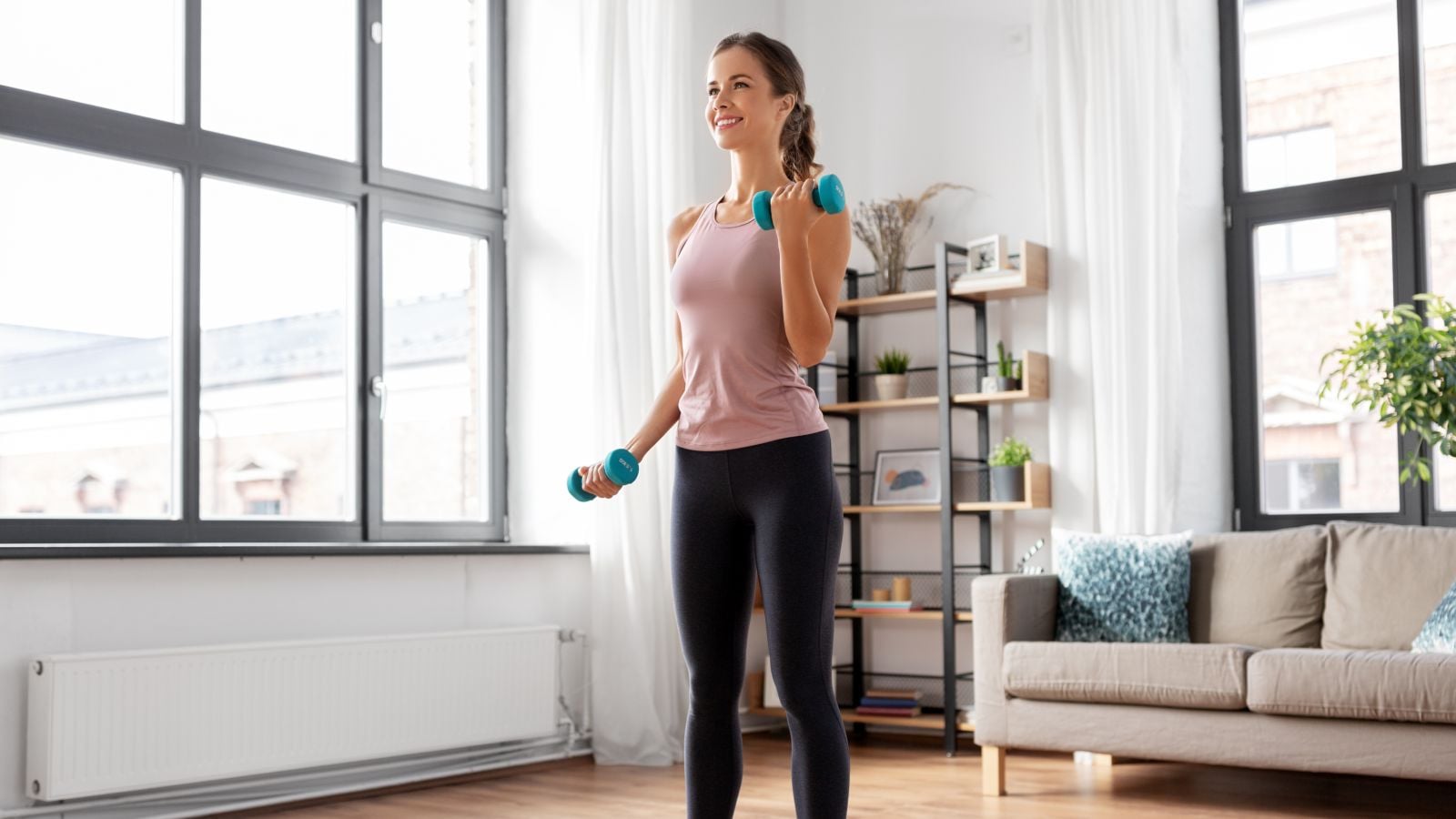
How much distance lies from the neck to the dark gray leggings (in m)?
0.33

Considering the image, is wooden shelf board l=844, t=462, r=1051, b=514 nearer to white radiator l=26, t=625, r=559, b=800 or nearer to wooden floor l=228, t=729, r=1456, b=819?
wooden floor l=228, t=729, r=1456, b=819

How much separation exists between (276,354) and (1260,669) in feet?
9.28

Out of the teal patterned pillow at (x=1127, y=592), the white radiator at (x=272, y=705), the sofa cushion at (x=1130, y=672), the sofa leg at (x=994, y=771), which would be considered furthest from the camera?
the teal patterned pillow at (x=1127, y=592)

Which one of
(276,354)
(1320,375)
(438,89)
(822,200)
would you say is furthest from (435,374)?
(822,200)

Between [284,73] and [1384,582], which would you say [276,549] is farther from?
[1384,582]

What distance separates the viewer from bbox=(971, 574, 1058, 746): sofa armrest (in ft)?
12.6

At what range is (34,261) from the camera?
3770 mm

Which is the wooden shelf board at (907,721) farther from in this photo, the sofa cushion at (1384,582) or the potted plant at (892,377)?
the sofa cushion at (1384,582)

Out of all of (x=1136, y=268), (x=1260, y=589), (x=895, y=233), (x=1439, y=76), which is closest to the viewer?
(x=1260, y=589)

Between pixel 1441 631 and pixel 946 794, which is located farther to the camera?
pixel 946 794

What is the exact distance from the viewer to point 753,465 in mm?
1805

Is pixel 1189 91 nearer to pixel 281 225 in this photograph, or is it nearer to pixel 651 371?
pixel 651 371

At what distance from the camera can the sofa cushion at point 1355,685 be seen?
3.13 m

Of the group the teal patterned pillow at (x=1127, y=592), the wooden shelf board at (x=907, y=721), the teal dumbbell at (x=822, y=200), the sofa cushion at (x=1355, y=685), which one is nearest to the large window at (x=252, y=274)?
the wooden shelf board at (x=907, y=721)
